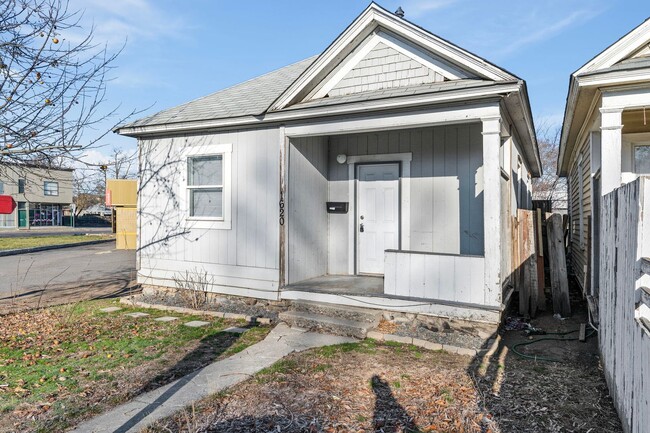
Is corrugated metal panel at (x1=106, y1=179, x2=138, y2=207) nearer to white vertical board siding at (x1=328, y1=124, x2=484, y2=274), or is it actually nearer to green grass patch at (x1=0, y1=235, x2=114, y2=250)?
green grass patch at (x1=0, y1=235, x2=114, y2=250)

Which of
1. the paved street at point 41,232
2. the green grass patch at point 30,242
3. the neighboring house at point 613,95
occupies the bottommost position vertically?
the paved street at point 41,232

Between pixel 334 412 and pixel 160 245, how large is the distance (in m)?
5.95

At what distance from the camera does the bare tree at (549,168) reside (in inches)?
1150

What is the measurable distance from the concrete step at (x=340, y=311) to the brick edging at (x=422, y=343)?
0.87 ft

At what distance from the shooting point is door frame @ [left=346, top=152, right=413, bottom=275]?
743cm

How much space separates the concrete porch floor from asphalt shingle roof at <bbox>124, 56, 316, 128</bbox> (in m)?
2.93

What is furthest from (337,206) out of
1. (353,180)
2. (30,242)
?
(30,242)

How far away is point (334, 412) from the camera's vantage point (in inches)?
134

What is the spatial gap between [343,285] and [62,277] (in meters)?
8.56

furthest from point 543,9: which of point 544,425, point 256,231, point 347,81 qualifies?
point 544,425

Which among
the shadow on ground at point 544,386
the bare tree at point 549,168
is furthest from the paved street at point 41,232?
the bare tree at point 549,168

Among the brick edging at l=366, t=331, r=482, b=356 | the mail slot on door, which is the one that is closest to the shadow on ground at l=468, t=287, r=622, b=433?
the brick edging at l=366, t=331, r=482, b=356

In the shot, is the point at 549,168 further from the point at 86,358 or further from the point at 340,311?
the point at 86,358

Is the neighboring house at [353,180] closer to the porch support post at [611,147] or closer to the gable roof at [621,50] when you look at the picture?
the gable roof at [621,50]
